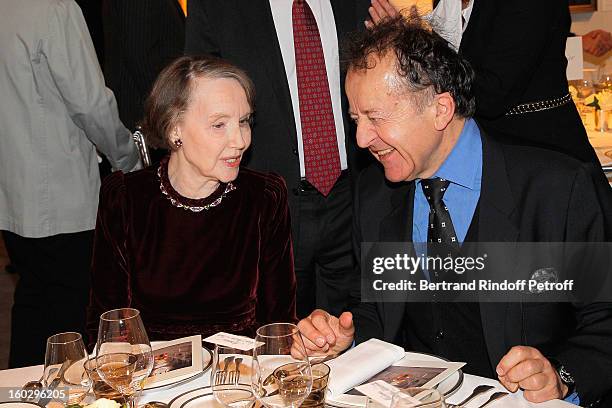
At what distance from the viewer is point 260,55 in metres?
3.22

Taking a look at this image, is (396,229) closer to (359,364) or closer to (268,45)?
(359,364)

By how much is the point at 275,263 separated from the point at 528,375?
113cm

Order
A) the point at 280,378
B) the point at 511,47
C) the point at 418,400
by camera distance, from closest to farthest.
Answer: the point at 418,400 < the point at 280,378 < the point at 511,47

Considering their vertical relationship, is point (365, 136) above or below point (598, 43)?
below

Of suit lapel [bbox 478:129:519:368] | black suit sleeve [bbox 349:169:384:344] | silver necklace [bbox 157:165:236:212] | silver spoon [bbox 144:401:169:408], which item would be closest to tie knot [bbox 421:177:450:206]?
suit lapel [bbox 478:129:519:368]

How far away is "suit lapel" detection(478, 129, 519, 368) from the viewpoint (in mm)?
2209

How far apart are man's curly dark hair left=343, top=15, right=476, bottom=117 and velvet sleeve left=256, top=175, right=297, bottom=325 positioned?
602 mm

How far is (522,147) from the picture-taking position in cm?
235

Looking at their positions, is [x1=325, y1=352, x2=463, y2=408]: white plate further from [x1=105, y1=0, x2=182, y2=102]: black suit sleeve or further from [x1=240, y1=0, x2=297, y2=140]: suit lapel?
[x1=105, y1=0, x2=182, y2=102]: black suit sleeve

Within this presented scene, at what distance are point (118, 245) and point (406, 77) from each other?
42.2 inches

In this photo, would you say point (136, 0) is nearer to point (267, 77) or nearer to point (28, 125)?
point (28, 125)

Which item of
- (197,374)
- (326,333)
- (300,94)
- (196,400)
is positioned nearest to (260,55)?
(300,94)

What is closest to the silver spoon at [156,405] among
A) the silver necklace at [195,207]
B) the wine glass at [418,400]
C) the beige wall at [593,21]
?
the wine glass at [418,400]

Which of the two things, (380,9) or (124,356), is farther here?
(380,9)
